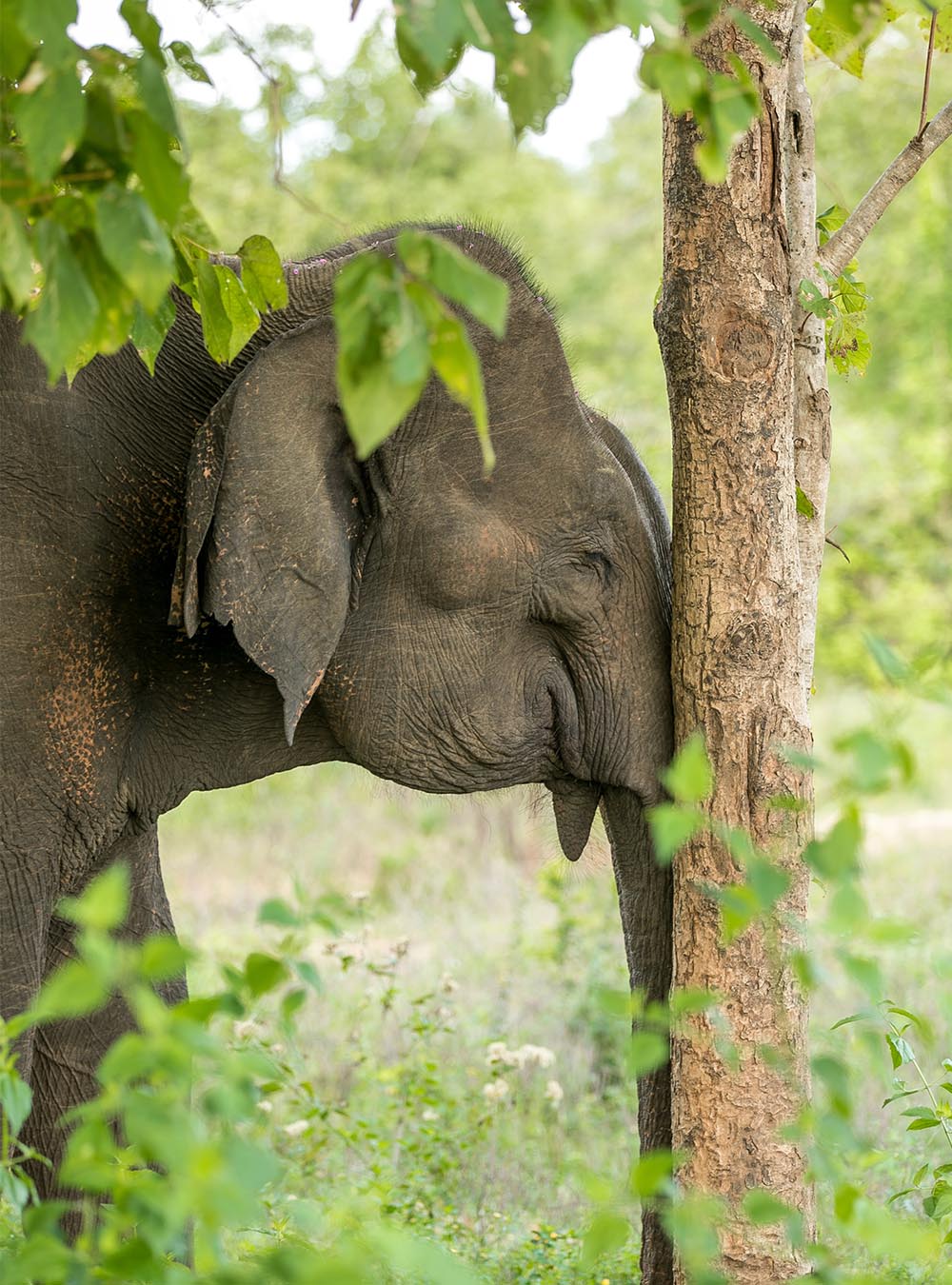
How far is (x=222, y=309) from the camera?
2338 millimetres

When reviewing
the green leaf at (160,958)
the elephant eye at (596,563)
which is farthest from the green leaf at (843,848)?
the elephant eye at (596,563)

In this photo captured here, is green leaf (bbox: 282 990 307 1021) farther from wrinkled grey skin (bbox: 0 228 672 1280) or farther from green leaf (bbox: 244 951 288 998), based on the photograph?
wrinkled grey skin (bbox: 0 228 672 1280)

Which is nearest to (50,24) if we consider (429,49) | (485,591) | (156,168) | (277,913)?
(156,168)

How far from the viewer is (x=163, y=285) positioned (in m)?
1.71

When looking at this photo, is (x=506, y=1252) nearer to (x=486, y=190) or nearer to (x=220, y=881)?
(x=220, y=881)

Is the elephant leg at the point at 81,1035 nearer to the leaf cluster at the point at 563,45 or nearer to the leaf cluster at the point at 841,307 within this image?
the leaf cluster at the point at 841,307

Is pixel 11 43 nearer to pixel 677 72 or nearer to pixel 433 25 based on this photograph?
pixel 433 25

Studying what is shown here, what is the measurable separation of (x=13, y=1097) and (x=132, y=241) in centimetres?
97

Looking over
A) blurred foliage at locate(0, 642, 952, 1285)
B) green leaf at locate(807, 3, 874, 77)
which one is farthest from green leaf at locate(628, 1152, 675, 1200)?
green leaf at locate(807, 3, 874, 77)

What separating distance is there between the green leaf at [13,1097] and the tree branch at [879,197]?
6.68ft

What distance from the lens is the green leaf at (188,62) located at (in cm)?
240

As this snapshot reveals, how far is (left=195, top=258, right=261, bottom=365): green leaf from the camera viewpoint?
7.63 feet

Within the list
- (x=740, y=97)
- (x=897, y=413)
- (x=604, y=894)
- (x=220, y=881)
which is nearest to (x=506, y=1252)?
(x=740, y=97)

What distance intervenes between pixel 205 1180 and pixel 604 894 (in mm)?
6563
